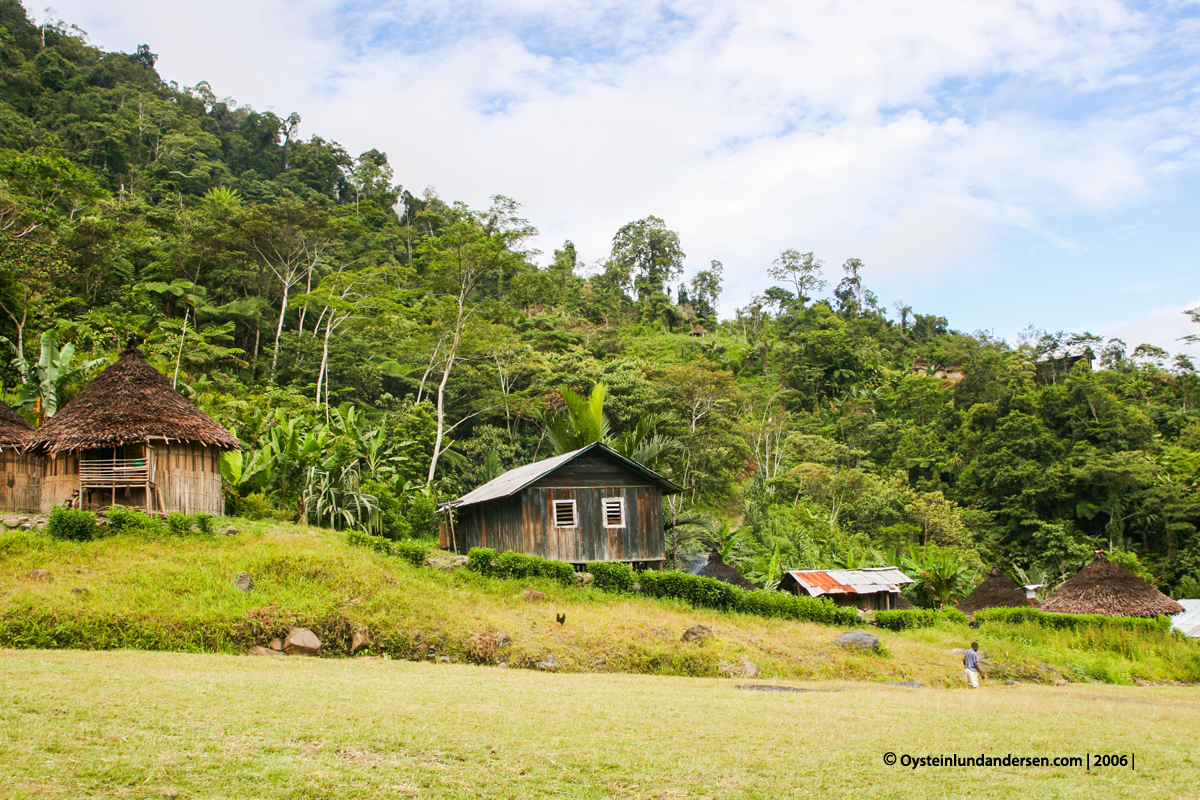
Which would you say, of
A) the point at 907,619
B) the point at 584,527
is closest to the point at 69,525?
the point at 584,527

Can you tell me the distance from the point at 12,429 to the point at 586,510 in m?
14.8

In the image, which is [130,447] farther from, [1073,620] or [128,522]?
[1073,620]

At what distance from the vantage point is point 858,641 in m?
16.7

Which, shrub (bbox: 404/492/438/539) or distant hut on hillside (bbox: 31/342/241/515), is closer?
distant hut on hillside (bbox: 31/342/241/515)

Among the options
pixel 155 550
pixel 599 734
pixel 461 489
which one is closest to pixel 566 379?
pixel 461 489

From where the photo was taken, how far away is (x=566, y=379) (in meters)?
35.9

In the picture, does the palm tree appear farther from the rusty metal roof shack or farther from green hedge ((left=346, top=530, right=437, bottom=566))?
green hedge ((left=346, top=530, right=437, bottom=566))

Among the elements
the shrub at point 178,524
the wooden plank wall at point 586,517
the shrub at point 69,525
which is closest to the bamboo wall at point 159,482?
the shrub at point 178,524

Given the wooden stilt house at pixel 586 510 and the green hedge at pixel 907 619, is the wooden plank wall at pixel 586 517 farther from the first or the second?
the green hedge at pixel 907 619

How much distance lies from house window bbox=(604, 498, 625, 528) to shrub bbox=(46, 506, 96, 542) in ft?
39.6

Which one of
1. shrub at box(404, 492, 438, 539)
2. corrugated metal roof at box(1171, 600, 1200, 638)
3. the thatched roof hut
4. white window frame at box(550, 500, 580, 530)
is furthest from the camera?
shrub at box(404, 492, 438, 539)

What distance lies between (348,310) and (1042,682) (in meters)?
27.4

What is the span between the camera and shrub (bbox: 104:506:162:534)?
16.5 m

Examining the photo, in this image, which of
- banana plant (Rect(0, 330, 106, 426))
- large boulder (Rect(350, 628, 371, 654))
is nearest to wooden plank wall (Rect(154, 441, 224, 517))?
banana plant (Rect(0, 330, 106, 426))
